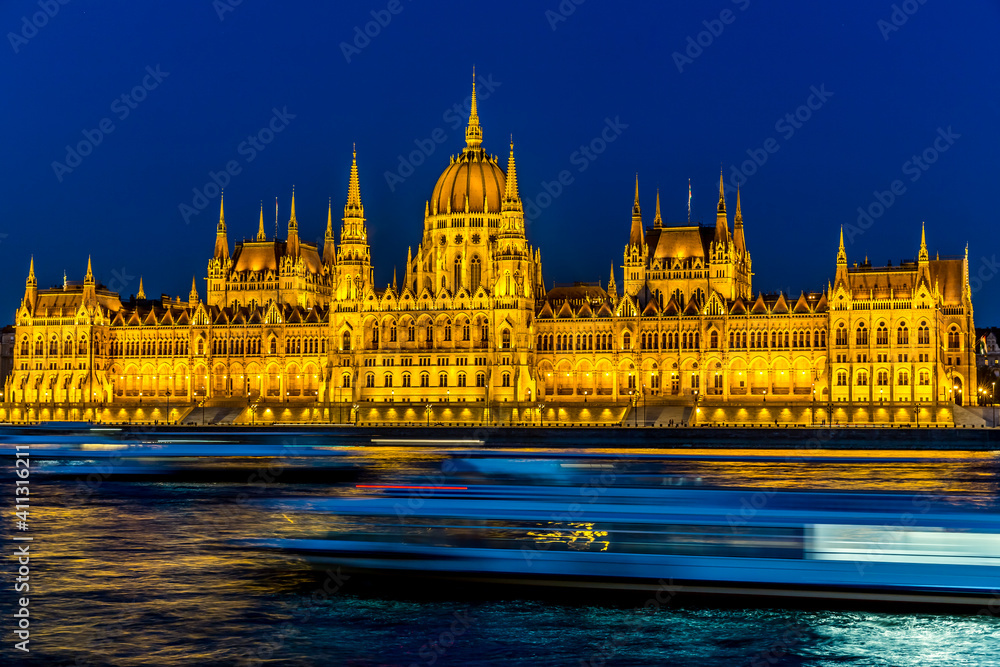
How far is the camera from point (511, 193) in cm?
12450

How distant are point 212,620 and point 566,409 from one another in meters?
92.5

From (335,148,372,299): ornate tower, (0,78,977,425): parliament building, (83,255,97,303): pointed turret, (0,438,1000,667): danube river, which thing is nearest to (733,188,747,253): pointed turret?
(0,78,977,425): parliament building

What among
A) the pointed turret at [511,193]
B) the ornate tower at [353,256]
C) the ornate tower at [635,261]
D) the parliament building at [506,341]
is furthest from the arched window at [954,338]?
the ornate tower at [353,256]

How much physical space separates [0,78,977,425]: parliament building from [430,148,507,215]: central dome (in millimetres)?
204

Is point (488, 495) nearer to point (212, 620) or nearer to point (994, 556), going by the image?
point (212, 620)

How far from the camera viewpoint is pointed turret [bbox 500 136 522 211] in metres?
124

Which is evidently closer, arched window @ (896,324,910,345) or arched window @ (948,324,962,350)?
arched window @ (896,324,910,345)

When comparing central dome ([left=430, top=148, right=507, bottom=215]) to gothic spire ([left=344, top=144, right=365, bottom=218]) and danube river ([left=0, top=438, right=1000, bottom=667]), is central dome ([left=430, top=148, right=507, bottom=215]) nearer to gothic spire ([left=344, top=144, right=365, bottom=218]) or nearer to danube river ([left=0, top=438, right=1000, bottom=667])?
gothic spire ([left=344, top=144, right=365, bottom=218])

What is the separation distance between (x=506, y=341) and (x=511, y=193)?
48.7 ft

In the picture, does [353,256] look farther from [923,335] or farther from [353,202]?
[923,335]

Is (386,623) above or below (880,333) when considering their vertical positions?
below

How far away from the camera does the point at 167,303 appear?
153750 millimetres

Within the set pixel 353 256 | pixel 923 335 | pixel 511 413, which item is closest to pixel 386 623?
pixel 511 413

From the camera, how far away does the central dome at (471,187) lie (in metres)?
132
